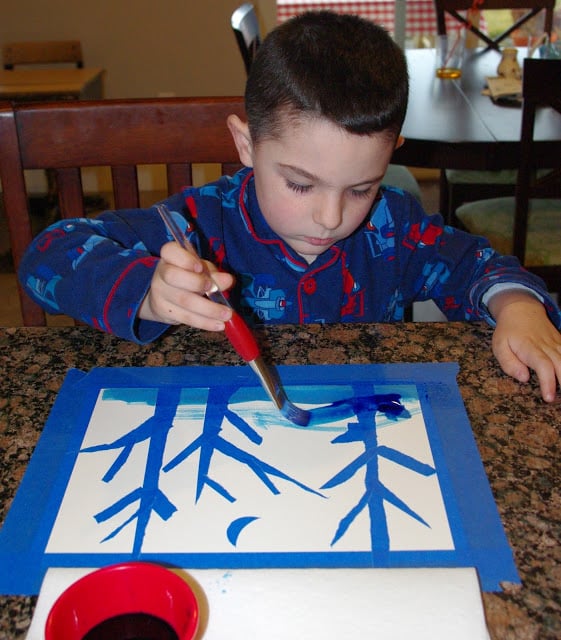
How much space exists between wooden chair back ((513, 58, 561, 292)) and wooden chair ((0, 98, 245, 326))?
0.88 m

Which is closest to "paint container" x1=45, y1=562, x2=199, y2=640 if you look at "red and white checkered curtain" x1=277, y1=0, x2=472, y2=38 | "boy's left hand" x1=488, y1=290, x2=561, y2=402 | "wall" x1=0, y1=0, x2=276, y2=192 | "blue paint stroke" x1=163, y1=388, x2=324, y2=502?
"blue paint stroke" x1=163, y1=388, x2=324, y2=502

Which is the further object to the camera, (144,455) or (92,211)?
(92,211)

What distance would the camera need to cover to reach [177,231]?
0.73 metres

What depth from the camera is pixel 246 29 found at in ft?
7.05

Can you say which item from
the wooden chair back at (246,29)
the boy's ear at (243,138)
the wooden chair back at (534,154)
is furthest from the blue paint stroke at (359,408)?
the wooden chair back at (246,29)

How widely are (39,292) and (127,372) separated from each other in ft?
0.69

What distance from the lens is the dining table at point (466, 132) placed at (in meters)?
1.84

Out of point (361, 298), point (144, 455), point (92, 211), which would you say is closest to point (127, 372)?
point (144, 455)

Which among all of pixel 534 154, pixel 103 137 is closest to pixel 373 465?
pixel 103 137

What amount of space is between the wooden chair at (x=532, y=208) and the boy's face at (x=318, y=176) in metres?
0.99

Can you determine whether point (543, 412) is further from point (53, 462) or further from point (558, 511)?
point (53, 462)

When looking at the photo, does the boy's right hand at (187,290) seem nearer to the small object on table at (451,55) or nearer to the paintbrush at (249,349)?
the paintbrush at (249,349)

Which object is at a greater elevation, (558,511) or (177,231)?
(177,231)

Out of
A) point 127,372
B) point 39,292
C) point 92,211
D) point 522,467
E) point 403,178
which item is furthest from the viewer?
point 92,211
